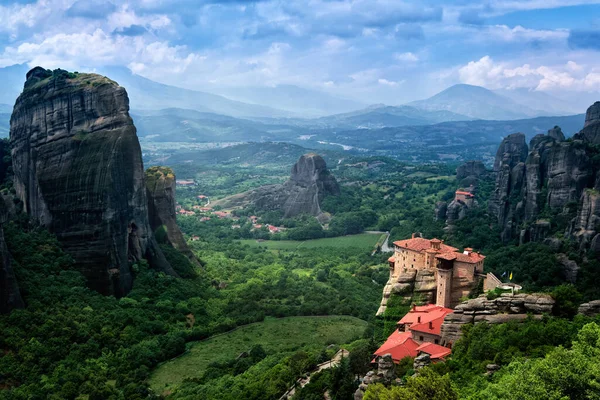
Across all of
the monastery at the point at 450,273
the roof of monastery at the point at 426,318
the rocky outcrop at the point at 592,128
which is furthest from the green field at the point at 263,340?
the rocky outcrop at the point at 592,128

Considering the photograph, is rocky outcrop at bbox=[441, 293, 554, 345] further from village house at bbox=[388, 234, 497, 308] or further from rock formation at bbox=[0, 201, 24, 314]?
rock formation at bbox=[0, 201, 24, 314]

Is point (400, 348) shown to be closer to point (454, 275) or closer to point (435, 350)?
point (435, 350)

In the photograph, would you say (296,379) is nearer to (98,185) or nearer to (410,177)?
(98,185)

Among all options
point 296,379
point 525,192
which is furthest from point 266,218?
point 296,379

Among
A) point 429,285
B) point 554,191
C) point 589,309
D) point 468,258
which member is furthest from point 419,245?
point 554,191

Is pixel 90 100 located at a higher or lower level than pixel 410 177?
higher
